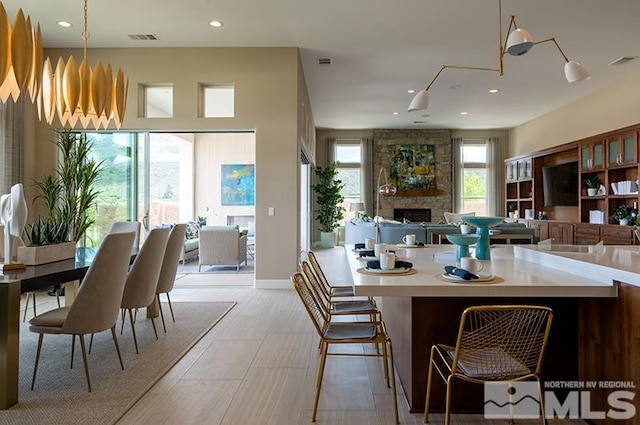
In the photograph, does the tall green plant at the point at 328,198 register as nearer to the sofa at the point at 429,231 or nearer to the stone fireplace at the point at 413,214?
the stone fireplace at the point at 413,214

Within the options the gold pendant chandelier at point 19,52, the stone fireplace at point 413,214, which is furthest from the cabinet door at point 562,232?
the gold pendant chandelier at point 19,52

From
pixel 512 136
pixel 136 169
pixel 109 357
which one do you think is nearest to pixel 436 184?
pixel 512 136

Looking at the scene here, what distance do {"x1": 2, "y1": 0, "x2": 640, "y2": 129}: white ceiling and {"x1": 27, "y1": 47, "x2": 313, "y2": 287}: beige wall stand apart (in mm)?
216

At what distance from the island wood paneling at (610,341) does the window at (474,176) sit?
9724mm

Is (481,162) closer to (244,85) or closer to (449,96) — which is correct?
(449,96)

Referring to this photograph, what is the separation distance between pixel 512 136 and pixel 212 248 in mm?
9073

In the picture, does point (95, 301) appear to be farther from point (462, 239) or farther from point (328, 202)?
point (328, 202)

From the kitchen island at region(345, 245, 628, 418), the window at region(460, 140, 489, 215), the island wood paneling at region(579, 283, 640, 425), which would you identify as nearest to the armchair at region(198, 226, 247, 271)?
the kitchen island at region(345, 245, 628, 418)

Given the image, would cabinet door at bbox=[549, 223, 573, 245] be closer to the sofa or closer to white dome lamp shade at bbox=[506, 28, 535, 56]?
the sofa

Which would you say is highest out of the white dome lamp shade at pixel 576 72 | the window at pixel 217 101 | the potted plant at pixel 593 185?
the window at pixel 217 101

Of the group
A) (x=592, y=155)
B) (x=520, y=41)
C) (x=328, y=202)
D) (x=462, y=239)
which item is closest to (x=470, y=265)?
(x=462, y=239)

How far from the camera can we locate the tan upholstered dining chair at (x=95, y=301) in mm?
2432

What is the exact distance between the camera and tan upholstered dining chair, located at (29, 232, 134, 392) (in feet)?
7.98

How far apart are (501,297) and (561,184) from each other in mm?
7478
